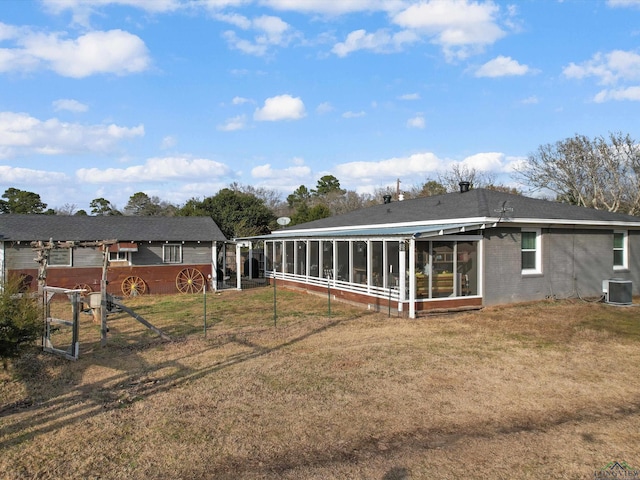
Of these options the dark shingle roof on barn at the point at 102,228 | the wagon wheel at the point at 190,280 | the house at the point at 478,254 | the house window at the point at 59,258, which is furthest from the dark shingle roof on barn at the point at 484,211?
the house window at the point at 59,258

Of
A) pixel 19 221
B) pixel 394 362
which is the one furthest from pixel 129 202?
pixel 394 362

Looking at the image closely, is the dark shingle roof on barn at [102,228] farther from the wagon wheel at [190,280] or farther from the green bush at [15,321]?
the green bush at [15,321]

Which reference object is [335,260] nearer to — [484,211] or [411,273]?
[411,273]

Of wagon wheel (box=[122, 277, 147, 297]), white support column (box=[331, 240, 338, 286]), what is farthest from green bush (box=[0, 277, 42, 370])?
wagon wheel (box=[122, 277, 147, 297])

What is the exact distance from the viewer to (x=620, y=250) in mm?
17094

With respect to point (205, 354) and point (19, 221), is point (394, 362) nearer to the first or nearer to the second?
point (205, 354)

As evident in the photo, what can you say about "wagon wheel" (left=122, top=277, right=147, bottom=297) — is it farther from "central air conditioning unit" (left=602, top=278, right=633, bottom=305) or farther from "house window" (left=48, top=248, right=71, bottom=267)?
"central air conditioning unit" (left=602, top=278, right=633, bottom=305)

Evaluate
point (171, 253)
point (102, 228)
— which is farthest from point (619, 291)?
point (102, 228)

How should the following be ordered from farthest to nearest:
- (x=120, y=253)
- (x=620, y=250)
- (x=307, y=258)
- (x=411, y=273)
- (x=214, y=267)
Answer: (x=214, y=267), (x=120, y=253), (x=307, y=258), (x=620, y=250), (x=411, y=273)

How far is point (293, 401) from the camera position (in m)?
6.05

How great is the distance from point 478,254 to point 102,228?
16.5 metres

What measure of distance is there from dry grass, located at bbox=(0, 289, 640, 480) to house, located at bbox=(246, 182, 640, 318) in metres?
2.90

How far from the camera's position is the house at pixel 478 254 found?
43.5ft

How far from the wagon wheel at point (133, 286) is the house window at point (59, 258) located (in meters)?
2.36
